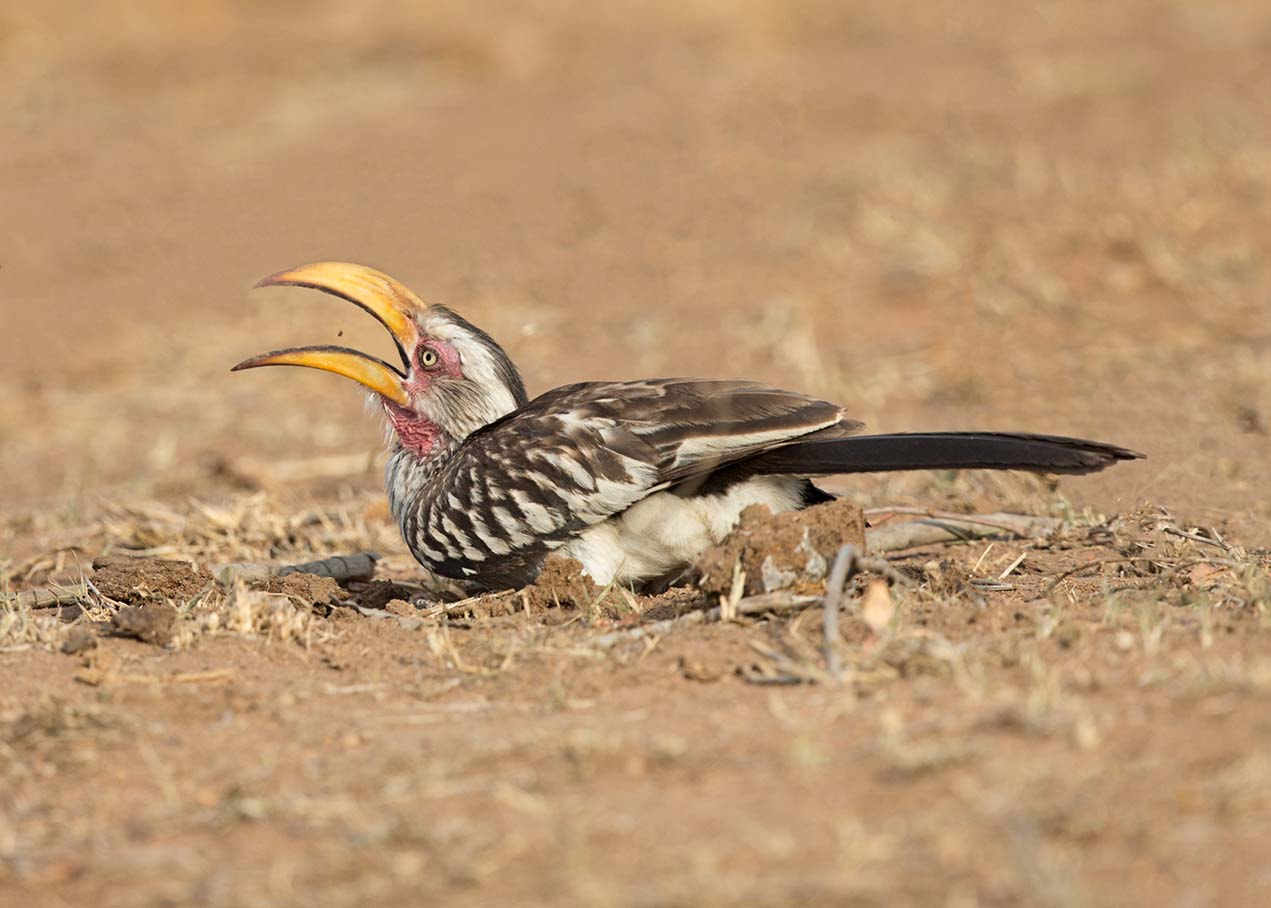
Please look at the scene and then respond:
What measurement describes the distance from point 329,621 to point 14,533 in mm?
2519

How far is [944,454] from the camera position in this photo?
4664 millimetres

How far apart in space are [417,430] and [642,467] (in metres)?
1.18

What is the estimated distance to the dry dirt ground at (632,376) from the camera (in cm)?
296

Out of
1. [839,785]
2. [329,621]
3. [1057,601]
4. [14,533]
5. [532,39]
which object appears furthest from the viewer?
[532,39]

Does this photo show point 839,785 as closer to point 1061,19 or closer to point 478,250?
point 478,250

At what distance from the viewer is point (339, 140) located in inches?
558

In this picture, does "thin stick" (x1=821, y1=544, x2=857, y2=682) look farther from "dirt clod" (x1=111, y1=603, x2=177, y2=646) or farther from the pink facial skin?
the pink facial skin

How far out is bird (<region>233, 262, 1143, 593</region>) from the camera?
468cm

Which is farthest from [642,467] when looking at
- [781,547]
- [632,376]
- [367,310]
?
[632,376]

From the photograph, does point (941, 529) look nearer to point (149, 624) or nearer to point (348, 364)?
point (348, 364)

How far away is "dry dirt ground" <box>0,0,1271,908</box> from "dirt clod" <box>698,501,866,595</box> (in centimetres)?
8

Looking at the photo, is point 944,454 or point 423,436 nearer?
point 944,454

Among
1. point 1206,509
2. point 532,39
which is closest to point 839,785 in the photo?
point 1206,509

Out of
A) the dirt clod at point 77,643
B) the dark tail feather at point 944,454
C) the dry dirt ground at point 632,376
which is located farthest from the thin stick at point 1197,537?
the dirt clod at point 77,643
